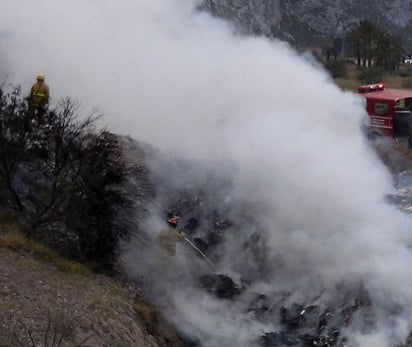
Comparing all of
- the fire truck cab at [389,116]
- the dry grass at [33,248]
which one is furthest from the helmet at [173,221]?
the fire truck cab at [389,116]

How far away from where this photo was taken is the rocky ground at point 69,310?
858 cm

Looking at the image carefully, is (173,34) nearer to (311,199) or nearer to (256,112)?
(256,112)

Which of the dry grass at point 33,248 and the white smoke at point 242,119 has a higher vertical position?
the white smoke at point 242,119

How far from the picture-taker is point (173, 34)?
671 inches

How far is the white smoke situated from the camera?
1135cm

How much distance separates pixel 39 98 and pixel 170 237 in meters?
3.58

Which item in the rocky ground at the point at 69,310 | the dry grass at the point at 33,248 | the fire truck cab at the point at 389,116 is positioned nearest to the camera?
the rocky ground at the point at 69,310

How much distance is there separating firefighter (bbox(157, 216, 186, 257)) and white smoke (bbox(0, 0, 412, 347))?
2.79 feet

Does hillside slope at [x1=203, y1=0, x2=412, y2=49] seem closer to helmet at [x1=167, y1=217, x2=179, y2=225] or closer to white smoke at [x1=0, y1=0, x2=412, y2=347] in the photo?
white smoke at [x1=0, y1=0, x2=412, y2=347]

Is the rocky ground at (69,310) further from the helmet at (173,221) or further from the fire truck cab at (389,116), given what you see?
the fire truck cab at (389,116)

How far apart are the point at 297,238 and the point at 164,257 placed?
211 centimetres

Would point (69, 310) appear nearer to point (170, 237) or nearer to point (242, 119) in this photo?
point (170, 237)

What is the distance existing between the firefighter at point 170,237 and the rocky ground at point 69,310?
127 centimetres

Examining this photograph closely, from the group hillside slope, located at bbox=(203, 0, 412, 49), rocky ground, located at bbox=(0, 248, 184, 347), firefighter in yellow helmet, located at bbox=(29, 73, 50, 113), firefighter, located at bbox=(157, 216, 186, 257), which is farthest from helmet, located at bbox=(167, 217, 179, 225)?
hillside slope, located at bbox=(203, 0, 412, 49)
